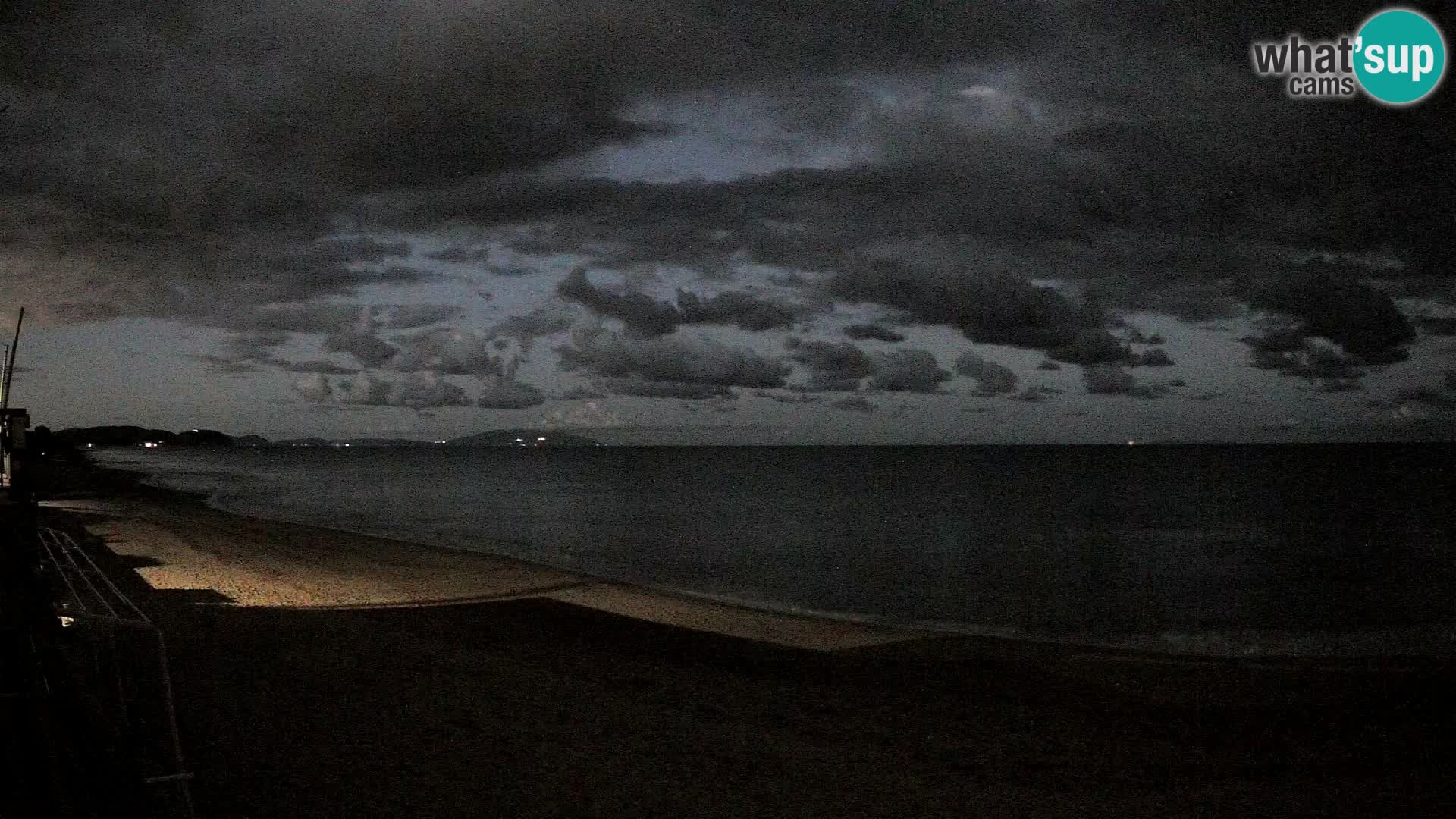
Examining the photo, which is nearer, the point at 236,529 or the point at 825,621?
the point at 825,621

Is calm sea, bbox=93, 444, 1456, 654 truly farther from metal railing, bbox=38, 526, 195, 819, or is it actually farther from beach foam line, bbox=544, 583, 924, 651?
metal railing, bbox=38, 526, 195, 819

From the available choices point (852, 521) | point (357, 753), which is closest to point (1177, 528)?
point (852, 521)

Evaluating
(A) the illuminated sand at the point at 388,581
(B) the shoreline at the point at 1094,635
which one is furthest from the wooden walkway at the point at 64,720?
(B) the shoreline at the point at 1094,635

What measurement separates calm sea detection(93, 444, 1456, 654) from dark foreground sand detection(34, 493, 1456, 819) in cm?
639

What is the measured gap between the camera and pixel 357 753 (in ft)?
24.2

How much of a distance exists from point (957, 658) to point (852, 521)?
37.5m

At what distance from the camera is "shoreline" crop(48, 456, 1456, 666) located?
609 inches

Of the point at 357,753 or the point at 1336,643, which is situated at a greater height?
the point at 357,753

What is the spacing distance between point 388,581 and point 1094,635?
13107mm

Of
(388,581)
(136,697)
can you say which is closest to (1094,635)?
(388,581)

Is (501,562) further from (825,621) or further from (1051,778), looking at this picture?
(1051,778)

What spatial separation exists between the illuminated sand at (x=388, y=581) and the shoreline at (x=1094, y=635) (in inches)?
3.4

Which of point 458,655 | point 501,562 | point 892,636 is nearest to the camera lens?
point 458,655

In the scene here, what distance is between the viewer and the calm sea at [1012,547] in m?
23.0
